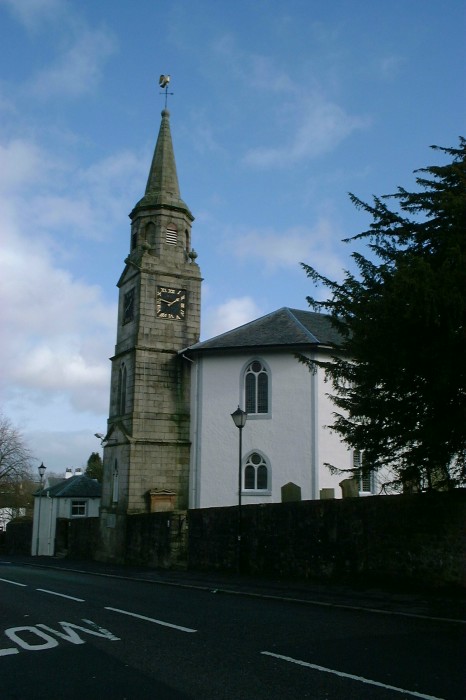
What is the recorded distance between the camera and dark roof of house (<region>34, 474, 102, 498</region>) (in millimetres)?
50156

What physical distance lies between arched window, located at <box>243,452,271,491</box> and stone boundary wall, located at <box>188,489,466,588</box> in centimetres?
760

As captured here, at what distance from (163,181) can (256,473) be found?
56.5 ft

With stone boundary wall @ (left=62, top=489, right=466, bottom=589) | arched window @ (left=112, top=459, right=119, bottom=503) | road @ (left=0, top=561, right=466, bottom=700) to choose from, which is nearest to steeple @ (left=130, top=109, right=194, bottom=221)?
arched window @ (left=112, top=459, right=119, bottom=503)

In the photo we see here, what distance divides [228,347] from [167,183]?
1178 centimetres

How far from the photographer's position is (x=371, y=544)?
15234mm

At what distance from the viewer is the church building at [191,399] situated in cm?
2848

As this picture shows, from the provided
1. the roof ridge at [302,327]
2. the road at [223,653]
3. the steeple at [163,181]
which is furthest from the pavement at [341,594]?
the steeple at [163,181]

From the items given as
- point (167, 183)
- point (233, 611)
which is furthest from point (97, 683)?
point (167, 183)

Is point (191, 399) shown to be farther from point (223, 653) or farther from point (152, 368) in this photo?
point (223, 653)

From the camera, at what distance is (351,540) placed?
1578 centimetres

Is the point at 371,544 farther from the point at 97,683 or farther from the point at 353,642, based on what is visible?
the point at 97,683

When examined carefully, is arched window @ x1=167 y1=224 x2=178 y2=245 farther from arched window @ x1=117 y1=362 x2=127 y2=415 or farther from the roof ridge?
the roof ridge

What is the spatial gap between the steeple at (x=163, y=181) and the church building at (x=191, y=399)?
128 millimetres

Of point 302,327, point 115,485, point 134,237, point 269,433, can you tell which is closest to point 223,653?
point 269,433
